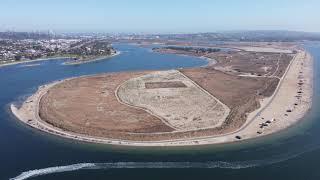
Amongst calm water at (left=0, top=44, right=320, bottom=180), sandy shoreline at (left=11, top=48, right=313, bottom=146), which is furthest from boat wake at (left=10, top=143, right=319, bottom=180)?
sandy shoreline at (left=11, top=48, right=313, bottom=146)

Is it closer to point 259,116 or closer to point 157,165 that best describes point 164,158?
point 157,165

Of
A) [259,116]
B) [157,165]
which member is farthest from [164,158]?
[259,116]

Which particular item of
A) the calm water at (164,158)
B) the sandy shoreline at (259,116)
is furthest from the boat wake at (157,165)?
the sandy shoreline at (259,116)

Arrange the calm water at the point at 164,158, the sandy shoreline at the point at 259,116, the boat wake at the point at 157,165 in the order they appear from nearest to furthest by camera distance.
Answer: the calm water at the point at 164,158
the boat wake at the point at 157,165
the sandy shoreline at the point at 259,116

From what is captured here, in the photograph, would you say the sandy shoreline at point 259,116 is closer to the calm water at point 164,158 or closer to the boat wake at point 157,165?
the calm water at point 164,158

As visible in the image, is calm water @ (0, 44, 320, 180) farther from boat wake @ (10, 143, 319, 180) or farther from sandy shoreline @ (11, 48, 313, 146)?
sandy shoreline @ (11, 48, 313, 146)

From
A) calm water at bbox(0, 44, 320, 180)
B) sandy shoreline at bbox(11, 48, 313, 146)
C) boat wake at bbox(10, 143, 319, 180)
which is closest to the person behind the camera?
calm water at bbox(0, 44, 320, 180)

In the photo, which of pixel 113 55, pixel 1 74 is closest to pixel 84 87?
pixel 1 74

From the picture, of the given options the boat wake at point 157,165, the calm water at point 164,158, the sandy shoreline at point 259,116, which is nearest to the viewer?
the calm water at point 164,158

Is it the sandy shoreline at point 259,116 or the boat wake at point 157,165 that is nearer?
the boat wake at point 157,165

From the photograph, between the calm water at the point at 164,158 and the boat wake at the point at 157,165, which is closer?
the calm water at the point at 164,158
